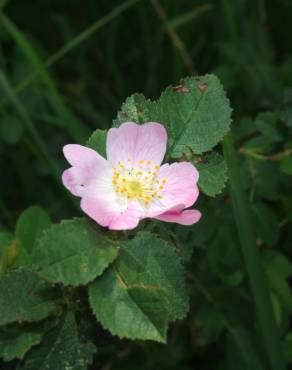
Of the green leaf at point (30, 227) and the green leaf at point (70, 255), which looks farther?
the green leaf at point (30, 227)

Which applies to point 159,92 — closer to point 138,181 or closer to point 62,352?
point 138,181

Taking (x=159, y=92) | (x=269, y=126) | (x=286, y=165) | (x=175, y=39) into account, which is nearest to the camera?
(x=286, y=165)

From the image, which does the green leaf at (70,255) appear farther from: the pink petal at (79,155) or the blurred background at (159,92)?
the blurred background at (159,92)

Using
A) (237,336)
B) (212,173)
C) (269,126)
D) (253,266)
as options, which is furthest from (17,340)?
(269,126)

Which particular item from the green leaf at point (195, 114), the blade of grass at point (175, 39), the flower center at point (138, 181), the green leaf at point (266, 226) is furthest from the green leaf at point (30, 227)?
the blade of grass at point (175, 39)

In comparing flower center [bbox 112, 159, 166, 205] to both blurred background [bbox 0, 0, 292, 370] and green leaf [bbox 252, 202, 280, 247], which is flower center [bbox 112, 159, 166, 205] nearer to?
blurred background [bbox 0, 0, 292, 370]

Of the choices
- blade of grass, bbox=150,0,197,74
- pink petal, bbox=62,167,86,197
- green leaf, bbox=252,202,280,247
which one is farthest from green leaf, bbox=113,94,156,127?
blade of grass, bbox=150,0,197,74
